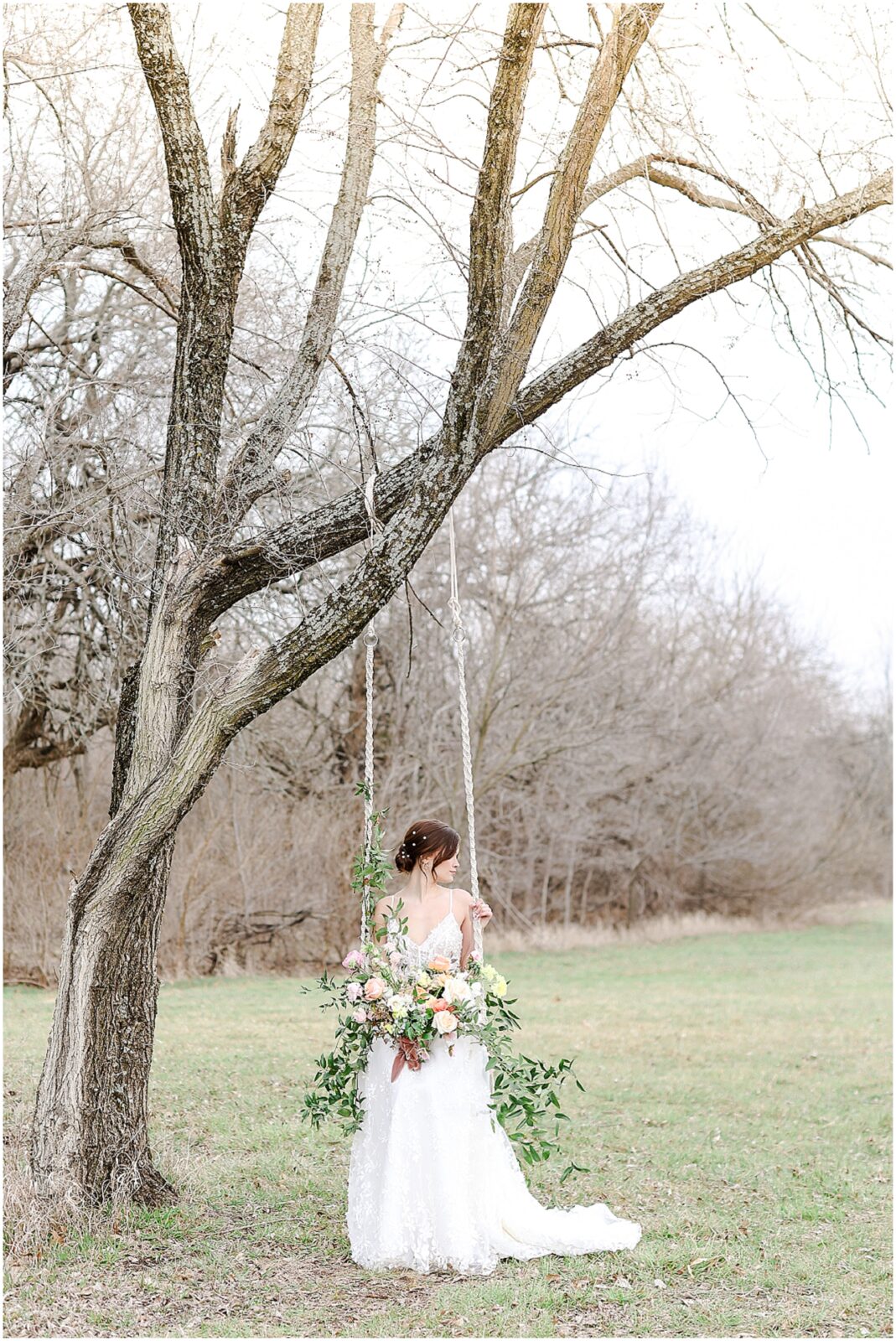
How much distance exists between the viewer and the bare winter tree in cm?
477

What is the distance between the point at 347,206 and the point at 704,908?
21175 mm

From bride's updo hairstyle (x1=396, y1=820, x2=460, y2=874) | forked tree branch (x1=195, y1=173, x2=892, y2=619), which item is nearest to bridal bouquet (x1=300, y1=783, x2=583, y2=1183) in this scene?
bride's updo hairstyle (x1=396, y1=820, x2=460, y2=874)

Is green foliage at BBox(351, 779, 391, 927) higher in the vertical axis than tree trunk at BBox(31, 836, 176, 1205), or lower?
higher

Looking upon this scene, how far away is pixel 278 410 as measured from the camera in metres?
5.34

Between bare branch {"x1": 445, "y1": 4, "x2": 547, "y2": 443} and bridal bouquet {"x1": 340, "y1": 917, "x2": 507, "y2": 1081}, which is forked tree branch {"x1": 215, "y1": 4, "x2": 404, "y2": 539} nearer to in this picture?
bare branch {"x1": 445, "y1": 4, "x2": 547, "y2": 443}

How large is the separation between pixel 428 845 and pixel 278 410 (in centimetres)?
197

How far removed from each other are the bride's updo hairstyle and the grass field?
150 centimetres

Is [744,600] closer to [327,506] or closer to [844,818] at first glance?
[844,818]

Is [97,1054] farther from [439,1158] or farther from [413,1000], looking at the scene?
[439,1158]

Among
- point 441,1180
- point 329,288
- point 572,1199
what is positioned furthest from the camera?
point 572,1199

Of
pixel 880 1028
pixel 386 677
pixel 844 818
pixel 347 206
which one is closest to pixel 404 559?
pixel 347 206

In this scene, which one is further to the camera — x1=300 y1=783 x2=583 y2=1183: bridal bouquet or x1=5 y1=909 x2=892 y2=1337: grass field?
x1=300 y1=783 x2=583 y2=1183: bridal bouquet

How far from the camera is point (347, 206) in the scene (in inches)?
217

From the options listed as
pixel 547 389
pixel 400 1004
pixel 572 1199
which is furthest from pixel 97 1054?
pixel 547 389
